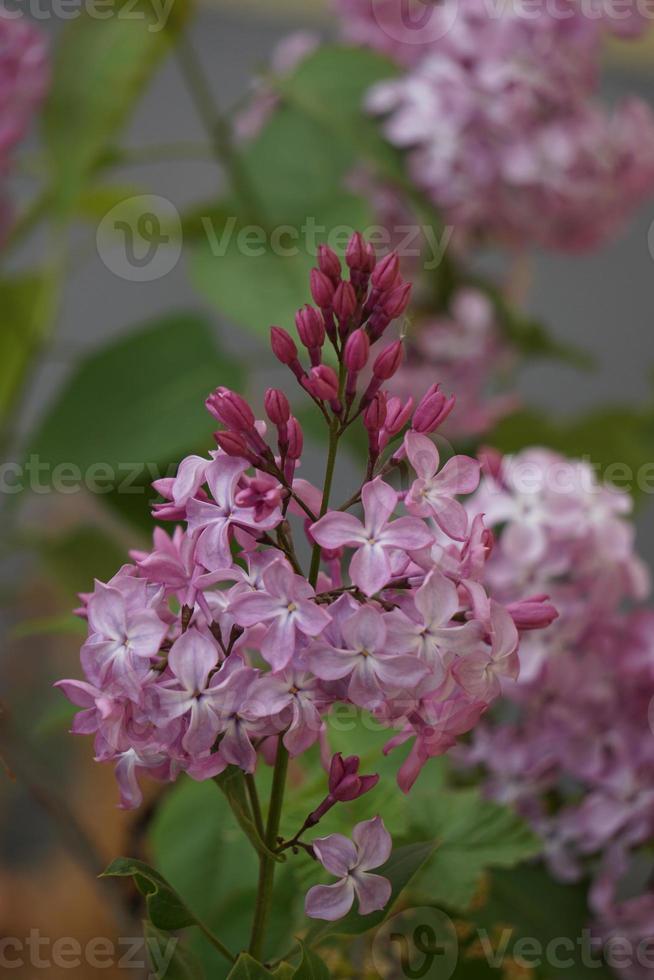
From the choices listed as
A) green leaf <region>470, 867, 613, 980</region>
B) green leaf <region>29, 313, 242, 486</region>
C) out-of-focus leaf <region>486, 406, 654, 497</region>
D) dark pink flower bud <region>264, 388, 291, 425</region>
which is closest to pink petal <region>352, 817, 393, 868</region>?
dark pink flower bud <region>264, 388, 291, 425</region>

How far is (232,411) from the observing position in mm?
295

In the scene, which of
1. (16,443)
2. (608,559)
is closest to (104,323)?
(16,443)

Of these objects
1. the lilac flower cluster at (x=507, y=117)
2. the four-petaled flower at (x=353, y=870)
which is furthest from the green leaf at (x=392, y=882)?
the lilac flower cluster at (x=507, y=117)

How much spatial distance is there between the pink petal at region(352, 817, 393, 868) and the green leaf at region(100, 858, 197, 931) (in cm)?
5

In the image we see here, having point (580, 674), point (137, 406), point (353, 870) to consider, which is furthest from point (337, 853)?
point (137, 406)

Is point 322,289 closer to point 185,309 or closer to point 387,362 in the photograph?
point 387,362

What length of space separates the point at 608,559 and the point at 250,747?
26 cm

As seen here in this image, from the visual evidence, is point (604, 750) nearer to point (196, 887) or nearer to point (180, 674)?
point (196, 887)

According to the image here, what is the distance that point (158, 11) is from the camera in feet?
2.38

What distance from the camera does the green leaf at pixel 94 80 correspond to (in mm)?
688

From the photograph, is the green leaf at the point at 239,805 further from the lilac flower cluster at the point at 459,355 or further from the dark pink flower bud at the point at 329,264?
the lilac flower cluster at the point at 459,355

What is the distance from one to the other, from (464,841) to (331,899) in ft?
0.42

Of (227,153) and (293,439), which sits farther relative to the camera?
(227,153)

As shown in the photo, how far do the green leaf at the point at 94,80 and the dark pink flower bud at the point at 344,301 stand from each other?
0.41 meters
